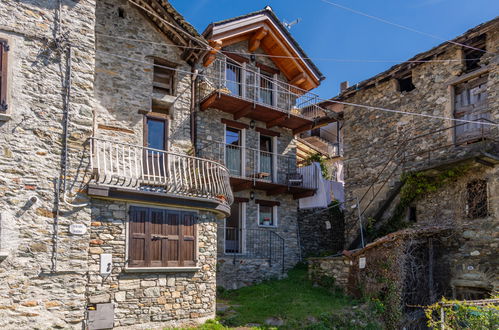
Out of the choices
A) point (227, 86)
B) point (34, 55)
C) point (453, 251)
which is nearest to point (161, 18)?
point (227, 86)

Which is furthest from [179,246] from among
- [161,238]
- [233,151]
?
[233,151]

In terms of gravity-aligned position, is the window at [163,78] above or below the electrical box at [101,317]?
above

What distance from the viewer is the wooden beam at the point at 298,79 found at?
1870cm

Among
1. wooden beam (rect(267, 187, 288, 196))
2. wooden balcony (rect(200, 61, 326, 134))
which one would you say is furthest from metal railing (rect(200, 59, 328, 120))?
wooden beam (rect(267, 187, 288, 196))

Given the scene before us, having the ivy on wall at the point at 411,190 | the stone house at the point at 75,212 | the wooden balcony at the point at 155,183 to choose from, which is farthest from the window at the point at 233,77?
the ivy on wall at the point at 411,190

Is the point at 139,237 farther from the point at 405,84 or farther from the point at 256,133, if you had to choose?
the point at 405,84

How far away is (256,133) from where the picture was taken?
17.5 metres

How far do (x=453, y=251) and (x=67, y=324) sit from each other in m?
10.6

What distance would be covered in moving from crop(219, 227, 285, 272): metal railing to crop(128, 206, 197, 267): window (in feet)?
14.4

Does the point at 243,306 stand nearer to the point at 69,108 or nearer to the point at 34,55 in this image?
the point at 69,108

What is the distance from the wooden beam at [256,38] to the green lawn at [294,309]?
888cm

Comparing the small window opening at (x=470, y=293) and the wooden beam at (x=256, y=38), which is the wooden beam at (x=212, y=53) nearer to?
the wooden beam at (x=256, y=38)

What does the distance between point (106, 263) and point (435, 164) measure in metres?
10.2

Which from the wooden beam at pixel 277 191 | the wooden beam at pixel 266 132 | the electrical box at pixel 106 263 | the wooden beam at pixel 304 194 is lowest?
the electrical box at pixel 106 263
